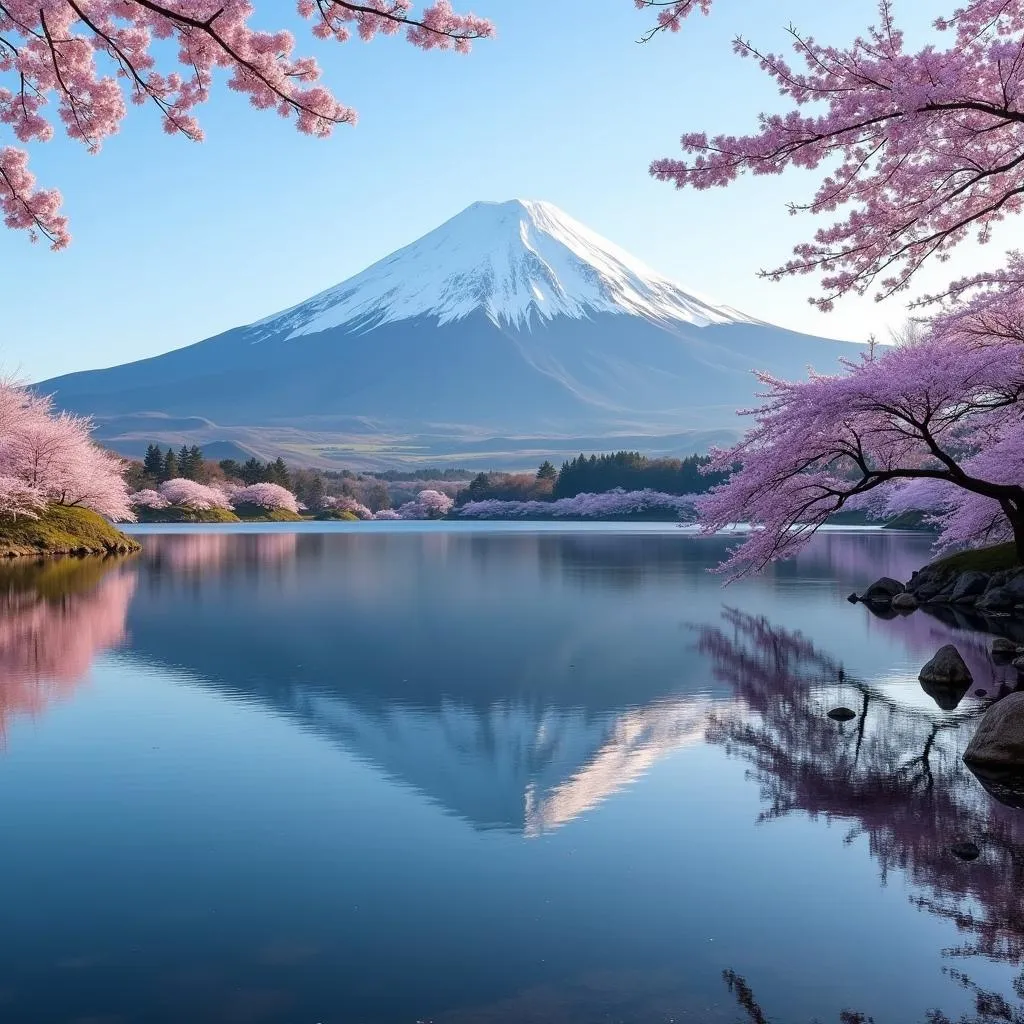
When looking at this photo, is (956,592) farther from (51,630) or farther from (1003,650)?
(51,630)

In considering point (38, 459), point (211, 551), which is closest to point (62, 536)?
point (38, 459)

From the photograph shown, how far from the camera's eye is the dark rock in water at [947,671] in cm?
1352

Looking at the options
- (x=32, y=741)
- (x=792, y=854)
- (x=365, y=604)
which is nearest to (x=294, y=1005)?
(x=792, y=854)

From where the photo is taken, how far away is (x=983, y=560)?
24.8m

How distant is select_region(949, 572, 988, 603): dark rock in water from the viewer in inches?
914

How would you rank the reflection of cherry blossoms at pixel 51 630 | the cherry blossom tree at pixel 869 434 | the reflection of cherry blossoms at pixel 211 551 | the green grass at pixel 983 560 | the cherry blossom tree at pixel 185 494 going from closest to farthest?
the reflection of cherry blossoms at pixel 51 630
the cherry blossom tree at pixel 869 434
the green grass at pixel 983 560
the reflection of cherry blossoms at pixel 211 551
the cherry blossom tree at pixel 185 494

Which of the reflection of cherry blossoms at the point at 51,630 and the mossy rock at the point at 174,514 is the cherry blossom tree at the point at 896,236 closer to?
the reflection of cherry blossoms at the point at 51,630

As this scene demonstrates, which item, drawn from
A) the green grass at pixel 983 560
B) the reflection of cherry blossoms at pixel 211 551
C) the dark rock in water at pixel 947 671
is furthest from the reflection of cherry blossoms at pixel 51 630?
the green grass at pixel 983 560

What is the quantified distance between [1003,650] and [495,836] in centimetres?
1079

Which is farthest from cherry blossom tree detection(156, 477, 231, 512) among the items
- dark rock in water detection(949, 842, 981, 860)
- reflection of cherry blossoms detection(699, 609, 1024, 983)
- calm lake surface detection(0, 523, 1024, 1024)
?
dark rock in water detection(949, 842, 981, 860)

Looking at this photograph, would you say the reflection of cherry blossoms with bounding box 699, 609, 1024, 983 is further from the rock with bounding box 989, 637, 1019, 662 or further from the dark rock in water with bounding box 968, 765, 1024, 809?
the rock with bounding box 989, 637, 1019, 662

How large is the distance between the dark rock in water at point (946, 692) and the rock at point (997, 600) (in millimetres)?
8696

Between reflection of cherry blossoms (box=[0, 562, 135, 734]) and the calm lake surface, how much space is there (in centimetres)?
12

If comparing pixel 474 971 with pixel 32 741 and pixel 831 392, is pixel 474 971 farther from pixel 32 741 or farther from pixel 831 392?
pixel 831 392
